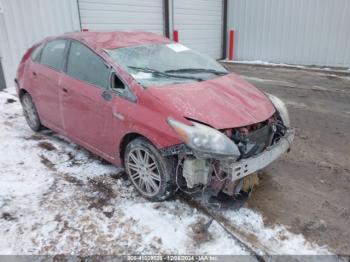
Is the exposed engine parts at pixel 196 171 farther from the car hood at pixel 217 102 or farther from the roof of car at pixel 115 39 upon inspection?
the roof of car at pixel 115 39

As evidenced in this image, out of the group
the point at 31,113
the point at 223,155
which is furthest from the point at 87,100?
the point at 31,113

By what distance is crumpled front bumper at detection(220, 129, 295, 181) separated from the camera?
257 cm

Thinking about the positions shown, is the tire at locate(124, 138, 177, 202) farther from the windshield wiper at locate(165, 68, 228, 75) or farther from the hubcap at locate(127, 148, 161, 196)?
the windshield wiper at locate(165, 68, 228, 75)

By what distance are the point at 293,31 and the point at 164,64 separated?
9.82 m

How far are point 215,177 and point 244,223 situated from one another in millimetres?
509

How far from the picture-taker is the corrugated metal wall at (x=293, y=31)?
10.8 meters

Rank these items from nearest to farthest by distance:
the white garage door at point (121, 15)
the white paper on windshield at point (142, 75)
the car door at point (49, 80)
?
the white paper on windshield at point (142, 75)
the car door at point (49, 80)
the white garage door at point (121, 15)

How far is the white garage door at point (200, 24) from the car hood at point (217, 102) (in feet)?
28.1

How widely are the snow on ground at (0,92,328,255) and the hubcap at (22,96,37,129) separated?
1.01m

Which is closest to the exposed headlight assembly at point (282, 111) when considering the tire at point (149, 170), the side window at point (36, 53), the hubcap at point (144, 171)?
the tire at point (149, 170)

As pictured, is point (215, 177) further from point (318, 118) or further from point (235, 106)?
point (318, 118)

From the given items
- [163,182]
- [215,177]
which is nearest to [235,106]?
[215,177]

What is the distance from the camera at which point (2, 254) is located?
2.46 metres

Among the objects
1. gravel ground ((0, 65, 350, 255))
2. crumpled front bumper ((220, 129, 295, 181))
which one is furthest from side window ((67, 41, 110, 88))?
crumpled front bumper ((220, 129, 295, 181))
